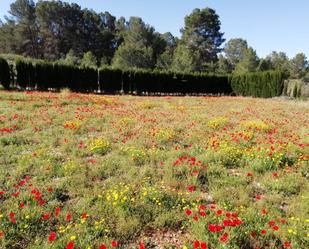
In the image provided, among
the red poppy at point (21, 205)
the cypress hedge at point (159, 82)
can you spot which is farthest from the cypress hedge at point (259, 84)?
the red poppy at point (21, 205)

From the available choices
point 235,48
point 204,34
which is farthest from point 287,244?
point 235,48

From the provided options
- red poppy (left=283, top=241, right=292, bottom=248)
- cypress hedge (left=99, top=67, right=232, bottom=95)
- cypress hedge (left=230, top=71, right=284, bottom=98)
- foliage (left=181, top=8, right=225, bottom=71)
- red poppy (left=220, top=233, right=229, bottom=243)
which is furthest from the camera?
foliage (left=181, top=8, right=225, bottom=71)

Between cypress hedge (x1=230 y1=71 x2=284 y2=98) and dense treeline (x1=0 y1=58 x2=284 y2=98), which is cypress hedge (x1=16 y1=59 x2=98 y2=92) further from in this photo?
cypress hedge (x1=230 y1=71 x2=284 y2=98)

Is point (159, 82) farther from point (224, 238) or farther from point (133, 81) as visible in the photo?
point (224, 238)

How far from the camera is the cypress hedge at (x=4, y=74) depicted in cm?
2448

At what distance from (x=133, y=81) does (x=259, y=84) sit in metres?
12.4

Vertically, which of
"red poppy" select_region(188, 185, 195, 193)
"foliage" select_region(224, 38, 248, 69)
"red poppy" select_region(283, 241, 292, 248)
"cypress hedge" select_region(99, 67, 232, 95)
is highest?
"foliage" select_region(224, 38, 248, 69)

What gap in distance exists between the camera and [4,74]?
24.6 metres

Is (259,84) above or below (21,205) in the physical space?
above

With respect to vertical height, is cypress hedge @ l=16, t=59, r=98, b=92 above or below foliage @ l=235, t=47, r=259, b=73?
below

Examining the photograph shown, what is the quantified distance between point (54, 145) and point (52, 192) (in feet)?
9.54

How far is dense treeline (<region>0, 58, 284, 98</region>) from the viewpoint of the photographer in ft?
86.6

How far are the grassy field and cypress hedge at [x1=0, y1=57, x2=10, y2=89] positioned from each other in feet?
56.1

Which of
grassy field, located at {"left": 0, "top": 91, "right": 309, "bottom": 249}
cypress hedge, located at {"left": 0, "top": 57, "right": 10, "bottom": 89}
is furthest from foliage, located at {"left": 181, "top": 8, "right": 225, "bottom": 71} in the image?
grassy field, located at {"left": 0, "top": 91, "right": 309, "bottom": 249}
